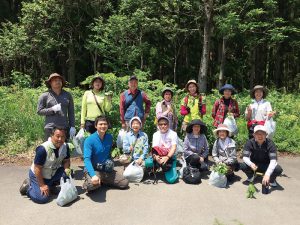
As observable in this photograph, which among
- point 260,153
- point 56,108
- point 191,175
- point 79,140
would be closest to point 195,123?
point 191,175

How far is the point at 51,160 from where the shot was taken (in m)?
5.38

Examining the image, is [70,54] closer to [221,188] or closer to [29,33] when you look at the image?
[29,33]

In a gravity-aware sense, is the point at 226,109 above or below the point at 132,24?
below

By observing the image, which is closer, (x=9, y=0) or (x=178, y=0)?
(x=178, y=0)

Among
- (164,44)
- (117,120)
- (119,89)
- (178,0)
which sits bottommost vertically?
(117,120)

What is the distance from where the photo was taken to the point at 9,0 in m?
26.8

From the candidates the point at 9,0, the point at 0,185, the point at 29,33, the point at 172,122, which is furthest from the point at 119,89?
the point at 9,0

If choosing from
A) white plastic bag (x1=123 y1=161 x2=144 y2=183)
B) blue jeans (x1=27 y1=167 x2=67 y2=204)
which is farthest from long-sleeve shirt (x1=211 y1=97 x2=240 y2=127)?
blue jeans (x1=27 y1=167 x2=67 y2=204)

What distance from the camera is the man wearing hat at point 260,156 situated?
6227 mm

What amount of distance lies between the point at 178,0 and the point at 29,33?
8.81m

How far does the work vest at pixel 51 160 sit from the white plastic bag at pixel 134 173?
1.22 metres

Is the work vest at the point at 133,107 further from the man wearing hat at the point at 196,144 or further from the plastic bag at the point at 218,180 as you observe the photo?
the plastic bag at the point at 218,180

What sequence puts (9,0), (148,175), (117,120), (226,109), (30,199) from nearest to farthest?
(30,199), (148,175), (226,109), (117,120), (9,0)

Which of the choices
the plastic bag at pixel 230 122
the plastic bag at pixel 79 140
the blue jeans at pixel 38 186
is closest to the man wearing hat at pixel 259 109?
the plastic bag at pixel 230 122
